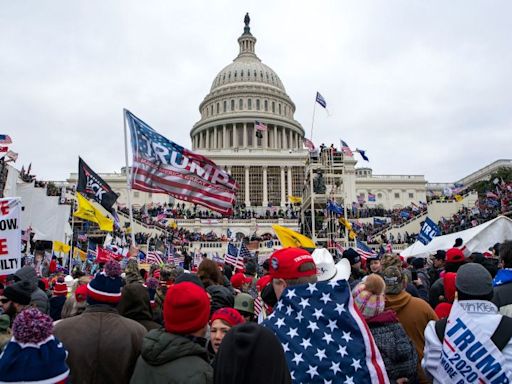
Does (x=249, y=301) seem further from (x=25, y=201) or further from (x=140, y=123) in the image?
(x=25, y=201)

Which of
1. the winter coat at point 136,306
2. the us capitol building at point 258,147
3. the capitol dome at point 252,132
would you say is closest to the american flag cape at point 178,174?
the winter coat at point 136,306

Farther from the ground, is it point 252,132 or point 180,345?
point 252,132

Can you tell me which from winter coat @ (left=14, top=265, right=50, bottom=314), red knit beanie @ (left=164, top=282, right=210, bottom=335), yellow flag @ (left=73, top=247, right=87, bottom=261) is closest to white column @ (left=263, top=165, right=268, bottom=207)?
yellow flag @ (left=73, top=247, right=87, bottom=261)

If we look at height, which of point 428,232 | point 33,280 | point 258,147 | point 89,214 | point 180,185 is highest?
point 258,147

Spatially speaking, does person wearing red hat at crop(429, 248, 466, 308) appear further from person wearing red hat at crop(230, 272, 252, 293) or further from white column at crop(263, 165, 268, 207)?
white column at crop(263, 165, 268, 207)

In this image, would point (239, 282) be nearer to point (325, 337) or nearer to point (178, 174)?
point (325, 337)

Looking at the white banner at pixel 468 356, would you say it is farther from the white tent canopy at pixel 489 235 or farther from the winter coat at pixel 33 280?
the white tent canopy at pixel 489 235

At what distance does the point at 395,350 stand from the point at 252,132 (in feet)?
280

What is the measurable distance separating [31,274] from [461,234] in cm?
1279

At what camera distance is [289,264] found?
337 centimetres

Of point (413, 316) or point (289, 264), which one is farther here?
point (413, 316)

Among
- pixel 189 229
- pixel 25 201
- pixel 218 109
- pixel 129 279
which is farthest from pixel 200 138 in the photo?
pixel 129 279

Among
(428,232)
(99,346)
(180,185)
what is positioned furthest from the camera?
(428,232)

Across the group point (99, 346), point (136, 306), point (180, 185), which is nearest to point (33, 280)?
point (136, 306)
